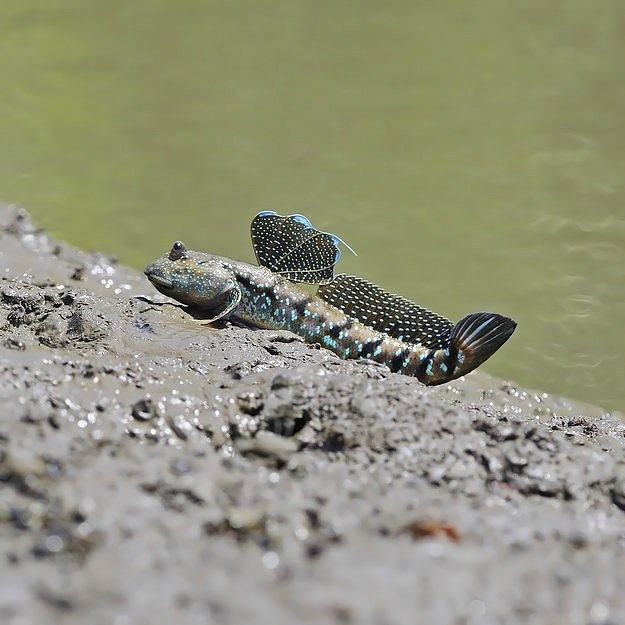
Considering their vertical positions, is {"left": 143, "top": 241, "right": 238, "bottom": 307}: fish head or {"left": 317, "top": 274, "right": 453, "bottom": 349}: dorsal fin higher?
{"left": 317, "top": 274, "right": 453, "bottom": 349}: dorsal fin

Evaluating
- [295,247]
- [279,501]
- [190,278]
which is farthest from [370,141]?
[279,501]

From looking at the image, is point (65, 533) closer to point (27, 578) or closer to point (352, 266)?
point (27, 578)

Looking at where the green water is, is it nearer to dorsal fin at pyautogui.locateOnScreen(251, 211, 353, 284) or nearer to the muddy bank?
dorsal fin at pyautogui.locateOnScreen(251, 211, 353, 284)

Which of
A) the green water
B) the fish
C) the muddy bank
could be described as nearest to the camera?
the muddy bank

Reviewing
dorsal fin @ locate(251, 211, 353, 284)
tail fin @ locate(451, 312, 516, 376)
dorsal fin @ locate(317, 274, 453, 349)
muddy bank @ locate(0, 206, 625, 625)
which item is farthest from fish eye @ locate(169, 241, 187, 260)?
tail fin @ locate(451, 312, 516, 376)

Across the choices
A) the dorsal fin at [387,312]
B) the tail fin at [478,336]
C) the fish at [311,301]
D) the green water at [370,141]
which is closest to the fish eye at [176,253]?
the fish at [311,301]

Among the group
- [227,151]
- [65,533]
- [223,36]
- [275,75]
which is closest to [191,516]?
[65,533]

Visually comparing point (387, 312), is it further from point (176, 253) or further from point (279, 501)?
point (279, 501)
